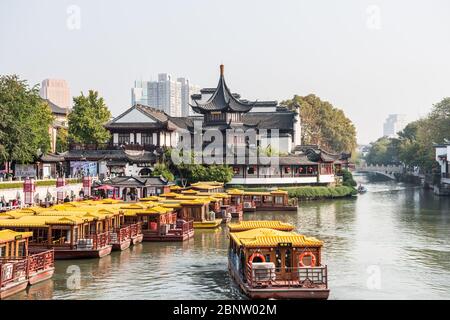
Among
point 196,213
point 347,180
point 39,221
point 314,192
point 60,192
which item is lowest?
point 196,213

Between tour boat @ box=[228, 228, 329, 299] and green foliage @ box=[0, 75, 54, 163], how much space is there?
30.6 meters

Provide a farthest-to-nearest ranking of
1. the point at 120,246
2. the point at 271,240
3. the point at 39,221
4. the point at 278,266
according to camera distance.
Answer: the point at 120,246, the point at 39,221, the point at 271,240, the point at 278,266

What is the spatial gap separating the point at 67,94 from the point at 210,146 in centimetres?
8863

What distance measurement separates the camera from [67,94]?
529 feet

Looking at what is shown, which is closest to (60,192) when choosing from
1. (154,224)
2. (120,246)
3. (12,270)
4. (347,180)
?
(154,224)

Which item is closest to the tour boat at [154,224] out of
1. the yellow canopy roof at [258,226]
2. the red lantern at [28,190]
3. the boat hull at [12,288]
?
the yellow canopy roof at [258,226]

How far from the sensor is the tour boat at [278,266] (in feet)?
72.3

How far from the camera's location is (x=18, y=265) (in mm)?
23984

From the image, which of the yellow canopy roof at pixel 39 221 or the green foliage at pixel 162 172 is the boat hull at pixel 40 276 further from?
the green foliage at pixel 162 172

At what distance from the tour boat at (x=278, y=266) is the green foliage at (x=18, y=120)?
30592 millimetres

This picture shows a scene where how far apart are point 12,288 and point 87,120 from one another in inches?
2119

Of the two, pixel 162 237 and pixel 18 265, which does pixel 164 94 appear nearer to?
pixel 162 237

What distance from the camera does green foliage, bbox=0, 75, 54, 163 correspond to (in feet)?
173

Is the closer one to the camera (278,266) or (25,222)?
(278,266)
